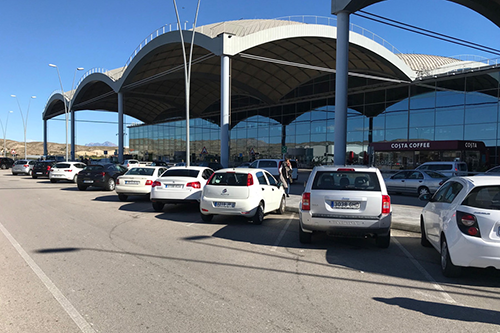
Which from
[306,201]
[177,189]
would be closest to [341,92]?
[177,189]

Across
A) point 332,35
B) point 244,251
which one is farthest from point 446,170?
point 244,251

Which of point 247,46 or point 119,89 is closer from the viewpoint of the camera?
point 247,46

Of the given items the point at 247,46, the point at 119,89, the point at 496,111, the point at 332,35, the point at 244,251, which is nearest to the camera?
the point at 244,251

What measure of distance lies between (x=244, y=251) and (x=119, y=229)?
362 centimetres

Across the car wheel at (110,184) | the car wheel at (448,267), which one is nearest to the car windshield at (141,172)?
the car wheel at (110,184)

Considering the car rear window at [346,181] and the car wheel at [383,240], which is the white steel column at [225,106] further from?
the car wheel at [383,240]

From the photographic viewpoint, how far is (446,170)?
2133cm

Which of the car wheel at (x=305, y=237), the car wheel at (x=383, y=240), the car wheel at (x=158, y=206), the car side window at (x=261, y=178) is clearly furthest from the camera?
the car wheel at (x=158, y=206)

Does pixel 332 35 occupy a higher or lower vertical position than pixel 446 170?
higher

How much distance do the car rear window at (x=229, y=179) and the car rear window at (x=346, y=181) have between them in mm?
2814

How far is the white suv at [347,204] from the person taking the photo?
704 cm

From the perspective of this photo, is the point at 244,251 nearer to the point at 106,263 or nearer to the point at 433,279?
the point at 106,263

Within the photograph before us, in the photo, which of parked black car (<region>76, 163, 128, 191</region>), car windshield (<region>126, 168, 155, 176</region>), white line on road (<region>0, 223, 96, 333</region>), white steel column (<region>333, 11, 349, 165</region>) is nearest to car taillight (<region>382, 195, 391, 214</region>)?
white line on road (<region>0, 223, 96, 333</region>)

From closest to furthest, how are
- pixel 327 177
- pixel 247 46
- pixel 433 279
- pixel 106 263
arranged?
pixel 433 279 < pixel 106 263 < pixel 327 177 < pixel 247 46
